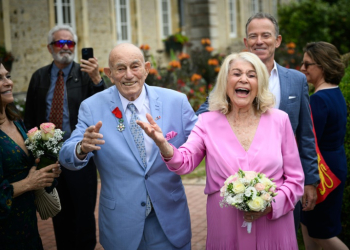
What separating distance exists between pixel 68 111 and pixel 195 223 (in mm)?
2568

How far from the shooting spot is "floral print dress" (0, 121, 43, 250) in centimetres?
313

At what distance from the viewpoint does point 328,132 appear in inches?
161

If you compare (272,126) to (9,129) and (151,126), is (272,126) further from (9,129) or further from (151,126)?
(9,129)

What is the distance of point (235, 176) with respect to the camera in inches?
109

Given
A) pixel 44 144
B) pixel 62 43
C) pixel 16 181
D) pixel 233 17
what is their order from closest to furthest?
pixel 16 181 → pixel 44 144 → pixel 62 43 → pixel 233 17

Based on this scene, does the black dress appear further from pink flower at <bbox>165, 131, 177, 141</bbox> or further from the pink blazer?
pink flower at <bbox>165, 131, 177, 141</bbox>

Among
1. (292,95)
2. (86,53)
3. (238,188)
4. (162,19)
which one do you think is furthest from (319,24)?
(238,188)

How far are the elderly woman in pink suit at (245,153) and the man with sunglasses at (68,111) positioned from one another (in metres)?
1.94

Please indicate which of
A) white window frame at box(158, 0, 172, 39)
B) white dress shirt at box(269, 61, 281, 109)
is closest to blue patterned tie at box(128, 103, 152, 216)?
white dress shirt at box(269, 61, 281, 109)

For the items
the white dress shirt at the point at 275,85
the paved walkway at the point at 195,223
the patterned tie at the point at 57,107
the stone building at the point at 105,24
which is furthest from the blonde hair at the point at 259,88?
the stone building at the point at 105,24

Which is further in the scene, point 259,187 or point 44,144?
point 44,144

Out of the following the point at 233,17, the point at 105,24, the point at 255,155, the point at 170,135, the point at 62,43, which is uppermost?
the point at 233,17

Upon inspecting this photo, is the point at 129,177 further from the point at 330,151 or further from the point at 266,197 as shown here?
the point at 330,151

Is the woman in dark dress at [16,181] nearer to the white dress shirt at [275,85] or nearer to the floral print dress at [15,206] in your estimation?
the floral print dress at [15,206]
